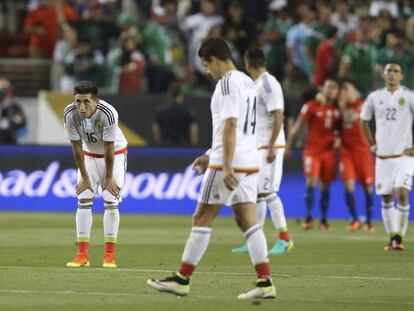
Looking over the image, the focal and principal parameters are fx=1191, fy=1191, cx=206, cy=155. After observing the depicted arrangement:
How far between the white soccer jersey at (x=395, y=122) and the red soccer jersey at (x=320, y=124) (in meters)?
4.23

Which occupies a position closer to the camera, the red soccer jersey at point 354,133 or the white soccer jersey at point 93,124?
the white soccer jersey at point 93,124

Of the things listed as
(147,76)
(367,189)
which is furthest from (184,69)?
(367,189)

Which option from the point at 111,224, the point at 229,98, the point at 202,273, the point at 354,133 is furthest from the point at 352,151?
the point at 229,98

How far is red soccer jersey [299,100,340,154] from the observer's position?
2028 cm

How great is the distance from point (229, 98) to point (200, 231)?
114cm

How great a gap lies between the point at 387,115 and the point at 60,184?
838cm

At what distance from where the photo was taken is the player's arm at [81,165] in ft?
41.0

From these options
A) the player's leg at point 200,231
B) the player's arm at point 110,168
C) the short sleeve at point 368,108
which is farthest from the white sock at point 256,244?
the short sleeve at point 368,108

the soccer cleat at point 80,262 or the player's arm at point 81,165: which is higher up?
the player's arm at point 81,165

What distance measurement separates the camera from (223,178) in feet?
32.5

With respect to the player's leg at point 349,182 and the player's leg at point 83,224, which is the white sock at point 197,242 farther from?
the player's leg at point 349,182

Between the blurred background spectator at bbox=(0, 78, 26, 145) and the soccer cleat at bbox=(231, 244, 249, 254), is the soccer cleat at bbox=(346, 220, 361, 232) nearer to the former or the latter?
the soccer cleat at bbox=(231, 244, 249, 254)

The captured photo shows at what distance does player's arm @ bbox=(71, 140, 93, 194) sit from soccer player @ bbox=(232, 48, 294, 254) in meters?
3.04

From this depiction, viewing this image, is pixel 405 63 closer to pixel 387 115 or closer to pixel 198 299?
pixel 387 115
